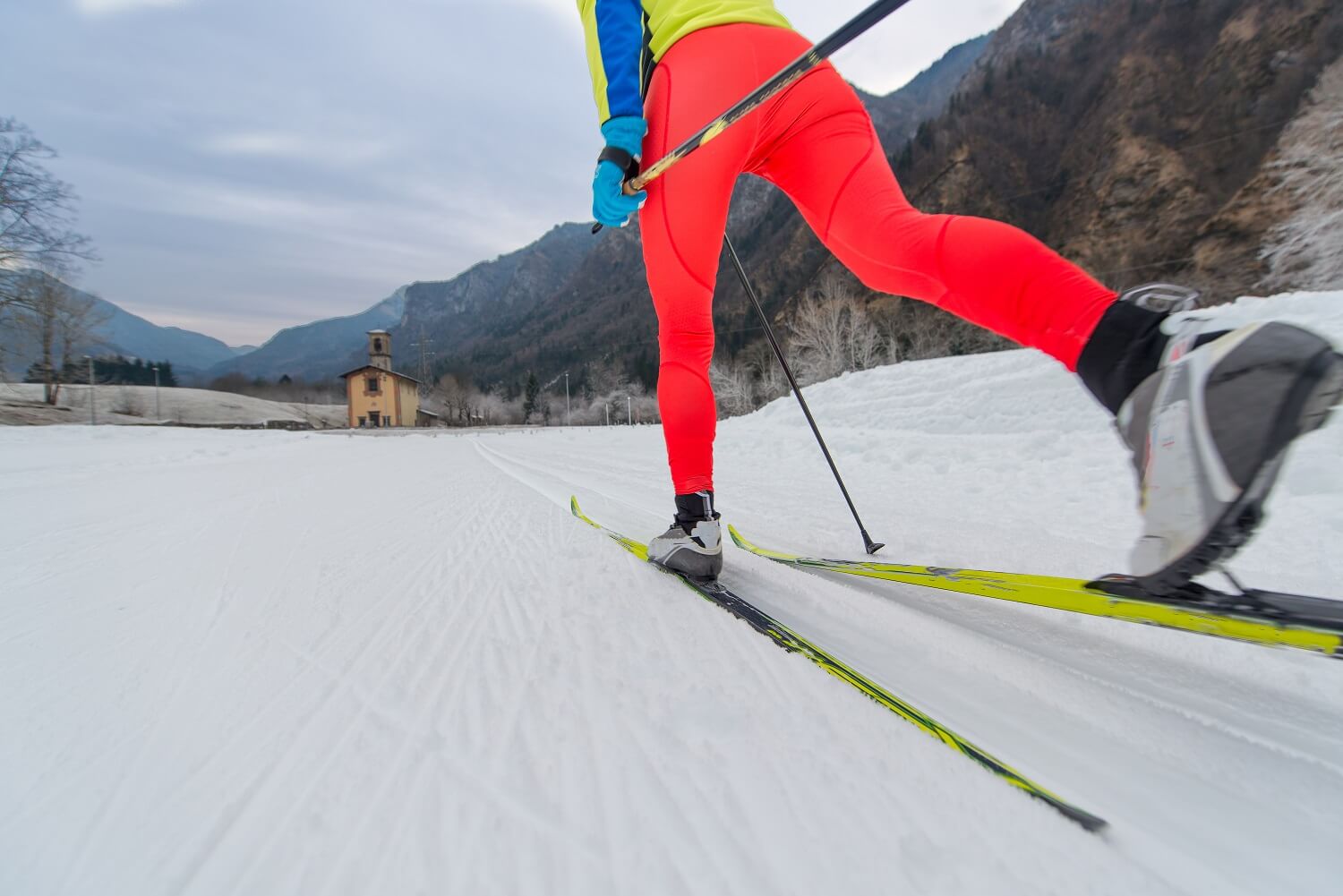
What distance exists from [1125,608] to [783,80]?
4.33 ft

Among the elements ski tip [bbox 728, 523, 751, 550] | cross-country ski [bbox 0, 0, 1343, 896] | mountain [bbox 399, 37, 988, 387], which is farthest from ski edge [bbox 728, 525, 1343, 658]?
mountain [bbox 399, 37, 988, 387]

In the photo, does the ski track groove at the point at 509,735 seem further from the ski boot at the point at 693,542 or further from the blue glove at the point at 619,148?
the blue glove at the point at 619,148

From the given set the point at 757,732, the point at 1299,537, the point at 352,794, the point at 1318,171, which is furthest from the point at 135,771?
the point at 1318,171

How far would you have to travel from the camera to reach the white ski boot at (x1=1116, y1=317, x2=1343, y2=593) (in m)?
0.71

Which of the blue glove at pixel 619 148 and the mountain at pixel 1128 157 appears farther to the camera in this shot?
the mountain at pixel 1128 157

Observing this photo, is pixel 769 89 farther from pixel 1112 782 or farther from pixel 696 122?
pixel 1112 782

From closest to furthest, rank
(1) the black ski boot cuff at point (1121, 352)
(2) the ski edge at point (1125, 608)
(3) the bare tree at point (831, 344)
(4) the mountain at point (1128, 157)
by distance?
(2) the ski edge at point (1125, 608)
(1) the black ski boot cuff at point (1121, 352)
(4) the mountain at point (1128, 157)
(3) the bare tree at point (831, 344)

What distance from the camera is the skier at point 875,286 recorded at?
74 cm

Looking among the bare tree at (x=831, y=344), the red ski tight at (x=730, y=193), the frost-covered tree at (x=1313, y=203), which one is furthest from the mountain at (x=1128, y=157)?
the red ski tight at (x=730, y=193)

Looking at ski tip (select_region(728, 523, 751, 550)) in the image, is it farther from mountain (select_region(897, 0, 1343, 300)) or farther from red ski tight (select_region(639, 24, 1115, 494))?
mountain (select_region(897, 0, 1343, 300))

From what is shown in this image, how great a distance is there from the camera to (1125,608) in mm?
794

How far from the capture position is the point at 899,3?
1140 millimetres

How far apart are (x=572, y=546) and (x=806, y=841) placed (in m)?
1.38

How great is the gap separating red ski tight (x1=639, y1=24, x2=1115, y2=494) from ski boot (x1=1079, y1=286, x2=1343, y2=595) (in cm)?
41
